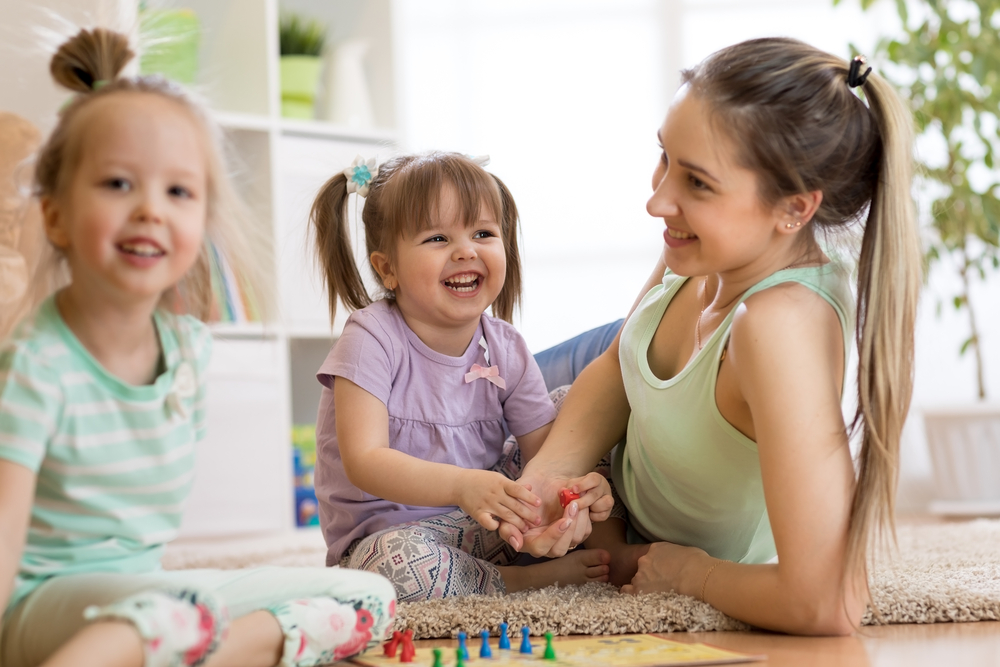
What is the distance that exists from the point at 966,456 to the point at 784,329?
1.76 m

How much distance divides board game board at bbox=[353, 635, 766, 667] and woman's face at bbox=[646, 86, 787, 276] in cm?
40

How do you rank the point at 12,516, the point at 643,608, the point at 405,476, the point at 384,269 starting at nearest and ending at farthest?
the point at 12,516 → the point at 643,608 → the point at 405,476 → the point at 384,269

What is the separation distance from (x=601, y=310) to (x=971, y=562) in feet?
5.95

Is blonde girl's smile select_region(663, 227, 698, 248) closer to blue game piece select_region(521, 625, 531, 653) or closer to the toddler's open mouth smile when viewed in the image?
the toddler's open mouth smile

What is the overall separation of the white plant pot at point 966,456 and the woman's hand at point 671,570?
5.11 ft

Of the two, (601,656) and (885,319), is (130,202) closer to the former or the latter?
(601,656)

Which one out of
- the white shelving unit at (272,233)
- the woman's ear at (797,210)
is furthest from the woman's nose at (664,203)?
the white shelving unit at (272,233)

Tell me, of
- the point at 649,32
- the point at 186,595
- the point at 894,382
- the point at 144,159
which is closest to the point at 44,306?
the point at 144,159

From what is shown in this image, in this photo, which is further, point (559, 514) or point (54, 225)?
point (559, 514)

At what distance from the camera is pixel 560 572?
124 centimetres

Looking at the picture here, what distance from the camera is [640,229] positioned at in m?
3.13

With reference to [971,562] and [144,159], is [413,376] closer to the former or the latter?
[144,159]

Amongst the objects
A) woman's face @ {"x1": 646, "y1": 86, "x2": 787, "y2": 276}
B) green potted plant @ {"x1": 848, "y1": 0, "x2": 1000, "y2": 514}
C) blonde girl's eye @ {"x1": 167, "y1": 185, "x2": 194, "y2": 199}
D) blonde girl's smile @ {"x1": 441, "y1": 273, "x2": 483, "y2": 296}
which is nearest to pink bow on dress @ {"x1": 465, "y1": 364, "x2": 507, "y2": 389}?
blonde girl's smile @ {"x1": 441, "y1": 273, "x2": 483, "y2": 296}

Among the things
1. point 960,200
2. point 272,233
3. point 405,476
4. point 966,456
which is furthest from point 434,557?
point 960,200
